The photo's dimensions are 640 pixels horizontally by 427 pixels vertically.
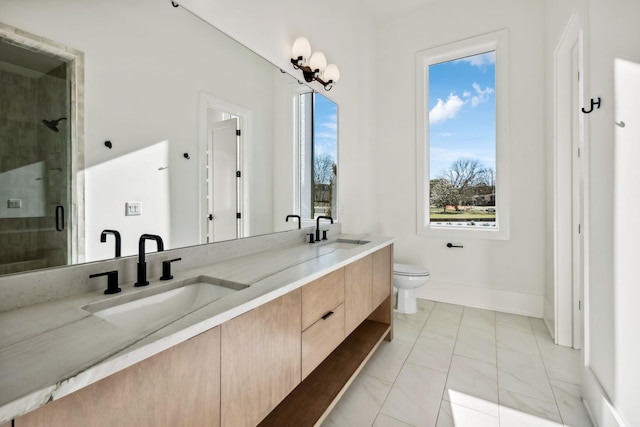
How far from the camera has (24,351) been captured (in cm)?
58

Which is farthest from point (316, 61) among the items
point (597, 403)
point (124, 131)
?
point (597, 403)

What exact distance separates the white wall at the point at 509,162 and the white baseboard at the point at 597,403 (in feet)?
4.32

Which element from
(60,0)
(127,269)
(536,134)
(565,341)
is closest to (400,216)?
(536,134)

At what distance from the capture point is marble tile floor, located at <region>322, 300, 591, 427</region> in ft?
4.94

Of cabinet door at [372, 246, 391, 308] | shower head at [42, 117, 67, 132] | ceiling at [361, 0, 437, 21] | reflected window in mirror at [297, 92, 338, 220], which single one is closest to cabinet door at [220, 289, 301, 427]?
shower head at [42, 117, 67, 132]

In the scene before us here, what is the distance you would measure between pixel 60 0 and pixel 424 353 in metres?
2.59

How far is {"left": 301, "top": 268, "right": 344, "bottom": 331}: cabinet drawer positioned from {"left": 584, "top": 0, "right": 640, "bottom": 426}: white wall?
116 centimetres

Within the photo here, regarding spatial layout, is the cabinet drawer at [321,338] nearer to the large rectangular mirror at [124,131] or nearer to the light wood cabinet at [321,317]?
the light wood cabinet at [321,317]

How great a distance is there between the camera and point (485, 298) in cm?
294

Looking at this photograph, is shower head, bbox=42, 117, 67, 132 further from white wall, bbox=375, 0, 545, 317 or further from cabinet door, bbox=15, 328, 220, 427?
white wall, bbox=375, 0, 545, 317

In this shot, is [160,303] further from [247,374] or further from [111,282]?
[247,374]

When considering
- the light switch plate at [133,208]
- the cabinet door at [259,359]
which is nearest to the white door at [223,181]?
the light switch plate at [133,208]

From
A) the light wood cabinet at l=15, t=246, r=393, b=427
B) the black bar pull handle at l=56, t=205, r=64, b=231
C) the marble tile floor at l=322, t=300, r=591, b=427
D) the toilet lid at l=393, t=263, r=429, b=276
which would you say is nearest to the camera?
the light wood cabinet at l=15, t=246, r=393, b=427

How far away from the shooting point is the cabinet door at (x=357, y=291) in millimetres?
1594
